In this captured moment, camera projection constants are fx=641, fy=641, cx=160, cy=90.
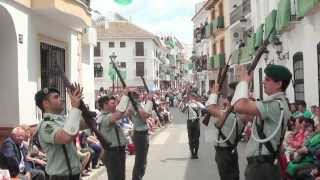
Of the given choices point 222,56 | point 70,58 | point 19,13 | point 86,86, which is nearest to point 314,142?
point 19,13

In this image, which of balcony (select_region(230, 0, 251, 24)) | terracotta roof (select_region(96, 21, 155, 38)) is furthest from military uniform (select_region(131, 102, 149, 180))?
terracotta roof (select_region(96, 21, 155, 38))

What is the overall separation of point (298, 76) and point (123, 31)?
61.4m

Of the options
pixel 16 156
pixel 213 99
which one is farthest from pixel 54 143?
pixel 16 156

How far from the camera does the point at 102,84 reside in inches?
2965

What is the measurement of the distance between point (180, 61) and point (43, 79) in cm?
13259

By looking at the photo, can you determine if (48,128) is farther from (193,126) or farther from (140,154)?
(193,126)

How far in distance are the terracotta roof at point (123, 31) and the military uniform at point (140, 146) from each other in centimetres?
6641

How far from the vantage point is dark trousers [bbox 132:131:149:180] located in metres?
11.4

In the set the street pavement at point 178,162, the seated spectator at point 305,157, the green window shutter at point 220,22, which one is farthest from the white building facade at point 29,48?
the green window shutter at point 220,22

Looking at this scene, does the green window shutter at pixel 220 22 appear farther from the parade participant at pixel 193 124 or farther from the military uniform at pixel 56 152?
the military uniform at pixel 56 152

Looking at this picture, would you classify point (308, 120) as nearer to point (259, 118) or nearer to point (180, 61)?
point (259, 118)

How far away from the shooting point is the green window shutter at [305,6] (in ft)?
48.3

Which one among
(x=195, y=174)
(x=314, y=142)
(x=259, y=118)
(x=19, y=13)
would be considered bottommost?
(x=195, y=174)

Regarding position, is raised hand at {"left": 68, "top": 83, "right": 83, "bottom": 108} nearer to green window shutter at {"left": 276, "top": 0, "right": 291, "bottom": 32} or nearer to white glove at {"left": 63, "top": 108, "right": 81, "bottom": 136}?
white glove at {"left": 63, "top": 108, "right": 81, "bottom": 136}
